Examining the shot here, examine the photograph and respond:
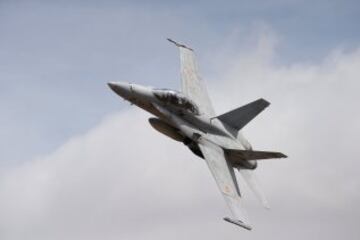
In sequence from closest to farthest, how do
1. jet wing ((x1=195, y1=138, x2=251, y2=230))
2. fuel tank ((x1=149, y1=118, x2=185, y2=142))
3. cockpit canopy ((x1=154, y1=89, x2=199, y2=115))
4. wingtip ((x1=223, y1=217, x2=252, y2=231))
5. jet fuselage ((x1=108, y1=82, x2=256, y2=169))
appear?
wingtip ((x1=223, y1=217, x2=252, y2=231)) < jet wing ((x1=195, y1=138, x2=251, y2=230)) < jet fuselage ((x1=108, y1=82, x2=256, y2=169)) < cockpit canopy ((x1=154, y1=89, x2=199, y2=115)) < fuel tank ((x1=149, y1=118, x2=185, y2=142))

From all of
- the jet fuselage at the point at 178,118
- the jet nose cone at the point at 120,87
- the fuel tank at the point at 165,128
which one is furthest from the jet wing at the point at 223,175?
the jet nose cone at the point at 120,87

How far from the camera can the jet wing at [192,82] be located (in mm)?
45019

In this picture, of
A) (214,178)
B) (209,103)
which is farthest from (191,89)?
(214,178)

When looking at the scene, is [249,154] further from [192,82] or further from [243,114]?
[192,82]

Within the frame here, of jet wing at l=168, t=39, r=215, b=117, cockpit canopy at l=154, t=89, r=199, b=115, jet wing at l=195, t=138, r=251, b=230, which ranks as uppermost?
jet wing at l=168, t=39, r=215, b=117

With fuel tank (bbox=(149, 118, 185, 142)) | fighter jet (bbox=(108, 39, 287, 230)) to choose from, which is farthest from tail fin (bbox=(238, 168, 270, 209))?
fuel tank (bbox=(149, 118, 185, 142))

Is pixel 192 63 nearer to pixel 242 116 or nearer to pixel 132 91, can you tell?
pixel 242 116

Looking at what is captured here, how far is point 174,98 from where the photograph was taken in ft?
129

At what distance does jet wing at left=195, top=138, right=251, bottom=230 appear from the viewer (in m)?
37.8

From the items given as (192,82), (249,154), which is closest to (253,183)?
(249,154)

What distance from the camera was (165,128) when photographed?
40.9m

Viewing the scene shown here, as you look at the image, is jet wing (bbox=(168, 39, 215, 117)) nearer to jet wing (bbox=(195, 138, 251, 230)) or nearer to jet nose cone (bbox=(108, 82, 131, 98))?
jet wing (bbox=(195, 138, 251, 230))

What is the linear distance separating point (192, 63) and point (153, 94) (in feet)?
32.1

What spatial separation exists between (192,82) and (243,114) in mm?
5191
